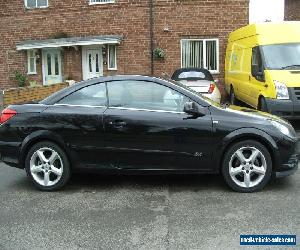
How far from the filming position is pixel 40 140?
19.9 feet

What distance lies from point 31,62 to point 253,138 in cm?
1571

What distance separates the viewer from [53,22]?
19141mm

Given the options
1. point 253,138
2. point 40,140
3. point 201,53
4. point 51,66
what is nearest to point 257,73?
point 253,138

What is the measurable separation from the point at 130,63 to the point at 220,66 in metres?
3.56

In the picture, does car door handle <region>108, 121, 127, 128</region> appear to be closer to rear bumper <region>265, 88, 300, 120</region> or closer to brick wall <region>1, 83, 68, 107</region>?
rear bumper <region>265, 88, 300, 120</region>

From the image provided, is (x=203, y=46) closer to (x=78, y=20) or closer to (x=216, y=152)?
(x=78, y=20)

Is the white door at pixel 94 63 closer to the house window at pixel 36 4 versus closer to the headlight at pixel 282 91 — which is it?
the house window at pixel 36 4

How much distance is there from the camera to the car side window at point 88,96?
19.9 ft

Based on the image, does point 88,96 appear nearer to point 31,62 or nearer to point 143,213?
point 143,213

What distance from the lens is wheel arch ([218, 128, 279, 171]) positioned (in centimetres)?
573

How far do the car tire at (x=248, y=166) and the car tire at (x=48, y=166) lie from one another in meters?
2.08

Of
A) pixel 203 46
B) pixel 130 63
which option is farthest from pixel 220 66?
pixel 130 63

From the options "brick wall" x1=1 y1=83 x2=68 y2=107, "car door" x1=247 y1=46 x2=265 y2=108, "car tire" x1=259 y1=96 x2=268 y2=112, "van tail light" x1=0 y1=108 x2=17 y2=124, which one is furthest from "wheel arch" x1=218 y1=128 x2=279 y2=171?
"brick wall" x1=1 y1=83 x2=68 y2=107

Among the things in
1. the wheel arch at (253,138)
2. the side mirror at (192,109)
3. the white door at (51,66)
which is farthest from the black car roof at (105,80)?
the white door at (51,66)
